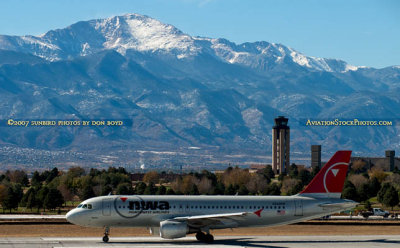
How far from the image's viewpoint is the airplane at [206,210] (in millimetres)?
73500

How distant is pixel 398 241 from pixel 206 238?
62.1 feet

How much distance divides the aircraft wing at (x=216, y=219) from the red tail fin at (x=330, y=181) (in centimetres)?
816

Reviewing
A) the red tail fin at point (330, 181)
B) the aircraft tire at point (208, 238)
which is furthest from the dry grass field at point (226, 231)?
the aircraft tire at point (208, 238)

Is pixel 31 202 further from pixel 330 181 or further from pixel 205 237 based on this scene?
pixel 330 181

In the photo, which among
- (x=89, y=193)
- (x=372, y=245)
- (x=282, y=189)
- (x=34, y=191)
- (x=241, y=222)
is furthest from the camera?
(x=282, y=189)

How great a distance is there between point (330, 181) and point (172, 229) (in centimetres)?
1750

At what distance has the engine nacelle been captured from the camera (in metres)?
71.9

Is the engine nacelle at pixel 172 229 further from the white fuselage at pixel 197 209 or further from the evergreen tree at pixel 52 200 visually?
the evergreen tree at pixel 52 200

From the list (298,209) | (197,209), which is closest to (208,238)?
(197,209)

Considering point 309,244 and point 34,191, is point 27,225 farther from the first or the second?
point 34,191

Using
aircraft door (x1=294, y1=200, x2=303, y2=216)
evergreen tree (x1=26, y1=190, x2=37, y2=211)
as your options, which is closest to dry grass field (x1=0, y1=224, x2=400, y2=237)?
aircraft door (x1=294, y1=200, x2=303, y2=216)

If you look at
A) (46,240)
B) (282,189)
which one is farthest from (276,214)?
(282,189)

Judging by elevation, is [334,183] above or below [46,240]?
above

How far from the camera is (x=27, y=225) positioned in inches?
3824
